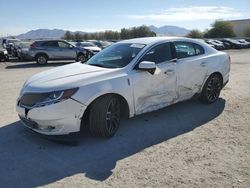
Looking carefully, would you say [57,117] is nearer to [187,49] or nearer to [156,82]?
[156,82]

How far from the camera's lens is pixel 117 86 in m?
5.52

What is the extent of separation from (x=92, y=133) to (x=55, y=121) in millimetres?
730

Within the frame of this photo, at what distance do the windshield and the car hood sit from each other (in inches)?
12.5

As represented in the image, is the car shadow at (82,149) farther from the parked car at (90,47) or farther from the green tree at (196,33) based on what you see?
the green tree at (196,33)

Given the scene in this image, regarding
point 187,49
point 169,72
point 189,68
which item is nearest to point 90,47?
point 187,49

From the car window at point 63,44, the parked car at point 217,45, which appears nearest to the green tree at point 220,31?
the parked car at point 217,45

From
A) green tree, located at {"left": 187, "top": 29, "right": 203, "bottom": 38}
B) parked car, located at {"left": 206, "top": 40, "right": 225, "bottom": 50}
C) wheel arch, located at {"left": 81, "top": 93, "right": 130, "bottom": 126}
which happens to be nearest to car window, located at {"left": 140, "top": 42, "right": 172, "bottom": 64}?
wheel arch, located at {"left": 81, "top": 93, "right": 130, "bottom": 126}

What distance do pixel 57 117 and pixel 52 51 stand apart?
1743 centimetres

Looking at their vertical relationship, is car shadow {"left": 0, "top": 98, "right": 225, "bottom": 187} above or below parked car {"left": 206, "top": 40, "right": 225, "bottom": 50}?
above

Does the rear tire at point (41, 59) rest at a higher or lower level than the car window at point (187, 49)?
lower

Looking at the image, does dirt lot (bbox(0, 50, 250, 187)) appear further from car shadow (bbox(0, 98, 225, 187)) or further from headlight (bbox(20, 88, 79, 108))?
headlight (bbox(20, 88, 79, 108))

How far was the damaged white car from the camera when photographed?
5074mm

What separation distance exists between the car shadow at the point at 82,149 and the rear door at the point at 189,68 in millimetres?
516

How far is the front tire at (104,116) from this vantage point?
529 cm
